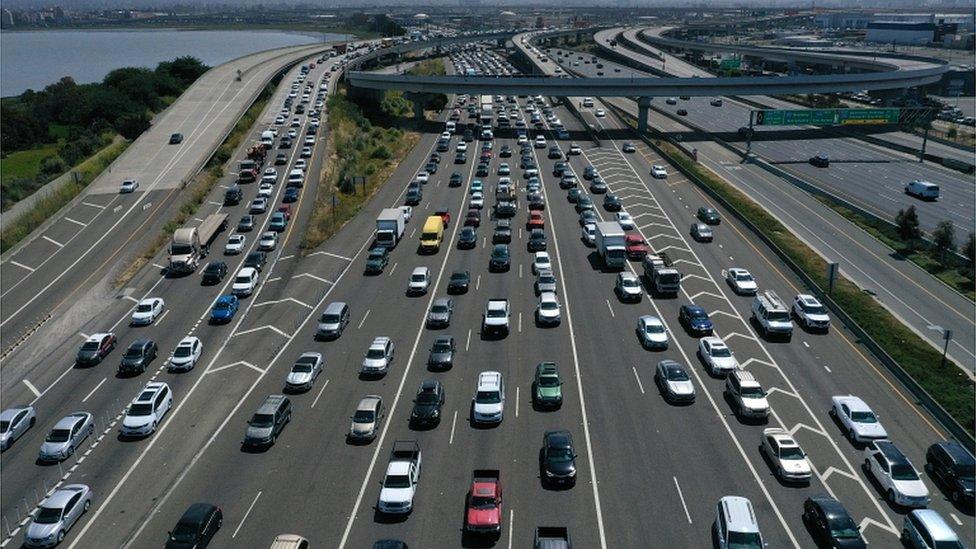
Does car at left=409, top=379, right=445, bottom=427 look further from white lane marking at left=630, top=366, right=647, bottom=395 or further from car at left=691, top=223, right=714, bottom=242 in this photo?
car at left=691, top=223, right=714, bottom=242

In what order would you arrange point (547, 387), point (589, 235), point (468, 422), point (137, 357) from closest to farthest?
point (468, 422) → point (547, 387) → point (137, 357) → point (589, 235)

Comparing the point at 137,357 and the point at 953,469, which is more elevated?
the point at 953,469

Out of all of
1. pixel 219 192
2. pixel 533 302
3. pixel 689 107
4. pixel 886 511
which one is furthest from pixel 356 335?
pixel 689 107

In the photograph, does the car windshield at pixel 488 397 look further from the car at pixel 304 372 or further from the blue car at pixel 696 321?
the blue car at pixel 696 321

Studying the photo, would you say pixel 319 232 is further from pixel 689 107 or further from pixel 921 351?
pixel 689 107

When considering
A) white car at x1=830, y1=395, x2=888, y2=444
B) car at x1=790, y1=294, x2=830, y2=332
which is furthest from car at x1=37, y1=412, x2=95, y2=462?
car at x1=790, y1=294, x2=830, y2=332

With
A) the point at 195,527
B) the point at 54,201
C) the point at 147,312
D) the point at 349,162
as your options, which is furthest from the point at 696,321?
the point at 54,201

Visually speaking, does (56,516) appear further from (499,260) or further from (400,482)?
(499,260)
